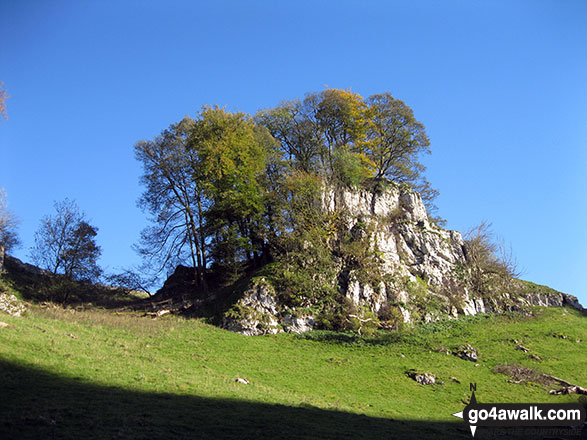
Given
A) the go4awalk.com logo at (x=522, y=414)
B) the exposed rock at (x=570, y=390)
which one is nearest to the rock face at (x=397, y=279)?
the exposed rock at (x=570, y=390)

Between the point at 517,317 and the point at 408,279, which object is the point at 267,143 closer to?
the point at 408,279

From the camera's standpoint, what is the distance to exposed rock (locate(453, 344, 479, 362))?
3144 cm

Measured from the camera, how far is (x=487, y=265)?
4853 cm

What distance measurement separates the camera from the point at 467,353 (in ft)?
104

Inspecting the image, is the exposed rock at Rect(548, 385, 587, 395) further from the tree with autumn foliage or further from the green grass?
the tree with autumn foliage

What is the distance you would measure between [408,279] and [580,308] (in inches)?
826

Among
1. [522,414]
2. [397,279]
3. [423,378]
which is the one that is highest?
[397,279]

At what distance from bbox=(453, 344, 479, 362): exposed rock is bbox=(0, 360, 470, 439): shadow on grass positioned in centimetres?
1280

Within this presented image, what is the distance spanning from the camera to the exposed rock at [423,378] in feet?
88.2

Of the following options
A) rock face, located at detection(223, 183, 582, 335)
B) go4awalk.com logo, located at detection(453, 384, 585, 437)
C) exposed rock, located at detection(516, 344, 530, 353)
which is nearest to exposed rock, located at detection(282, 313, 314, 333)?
rock face, located at detection(223, 183, 582, 335)

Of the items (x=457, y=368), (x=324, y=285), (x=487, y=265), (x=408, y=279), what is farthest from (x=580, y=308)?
(x=324, y=285)

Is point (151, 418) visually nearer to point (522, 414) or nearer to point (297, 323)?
point (522, 414)

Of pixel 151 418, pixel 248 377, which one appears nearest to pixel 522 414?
pixel 248 377

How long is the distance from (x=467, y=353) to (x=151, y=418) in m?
24.5
